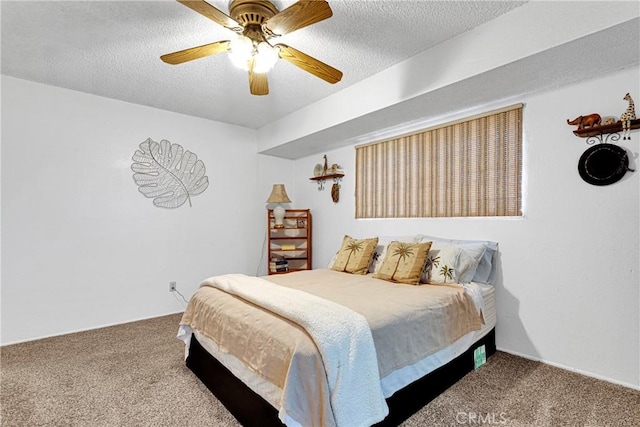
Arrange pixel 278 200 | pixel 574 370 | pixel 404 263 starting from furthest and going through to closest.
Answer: pixel 278 200, pixel 404 263, pixel 574 370

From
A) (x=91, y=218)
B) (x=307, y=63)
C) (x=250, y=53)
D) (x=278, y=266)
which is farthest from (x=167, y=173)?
(x=307, y=63)

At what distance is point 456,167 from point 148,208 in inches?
135

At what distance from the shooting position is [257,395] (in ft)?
5.24

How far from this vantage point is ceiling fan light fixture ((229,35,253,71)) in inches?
72.2

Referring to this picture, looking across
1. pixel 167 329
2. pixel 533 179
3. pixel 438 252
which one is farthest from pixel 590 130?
pixel 167 329

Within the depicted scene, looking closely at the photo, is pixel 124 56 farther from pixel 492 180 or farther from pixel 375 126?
pixel 492 180

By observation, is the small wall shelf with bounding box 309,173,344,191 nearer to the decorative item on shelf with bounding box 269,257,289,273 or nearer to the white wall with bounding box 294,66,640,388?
the decorative item on shelf with bounding box 269,257,289,273

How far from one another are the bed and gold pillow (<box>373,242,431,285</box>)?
11cm

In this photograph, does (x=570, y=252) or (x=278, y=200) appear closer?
(x=570, y=252)

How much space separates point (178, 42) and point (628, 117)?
3164 mm

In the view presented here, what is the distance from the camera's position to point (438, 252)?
2.62 m

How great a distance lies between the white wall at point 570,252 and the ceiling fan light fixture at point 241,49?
2.08 metres

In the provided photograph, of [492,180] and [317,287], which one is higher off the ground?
[492,180]

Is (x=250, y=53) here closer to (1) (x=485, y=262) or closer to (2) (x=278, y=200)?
(1) (x=485, y=262)
